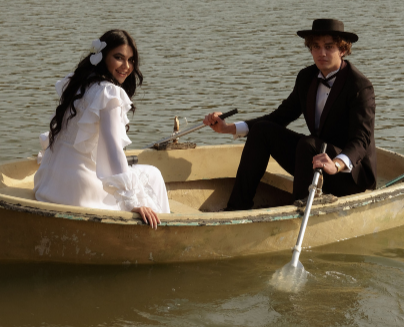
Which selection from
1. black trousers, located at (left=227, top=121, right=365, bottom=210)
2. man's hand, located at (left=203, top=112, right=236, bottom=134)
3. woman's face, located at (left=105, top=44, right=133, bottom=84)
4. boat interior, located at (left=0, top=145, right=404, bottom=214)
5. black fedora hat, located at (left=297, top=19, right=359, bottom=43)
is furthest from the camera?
boat interior, located at (left=0, top=145, right=404, bottom=214)

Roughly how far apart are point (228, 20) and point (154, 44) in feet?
13.1

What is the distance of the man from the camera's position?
4520 mm

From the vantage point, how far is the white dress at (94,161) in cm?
388

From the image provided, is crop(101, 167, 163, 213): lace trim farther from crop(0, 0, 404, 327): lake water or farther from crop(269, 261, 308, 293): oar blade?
crop(269, 261, 308, 293): oar blade

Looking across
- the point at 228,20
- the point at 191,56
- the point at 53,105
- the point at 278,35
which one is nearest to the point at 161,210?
the point at 53,105

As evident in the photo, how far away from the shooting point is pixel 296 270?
14.2 ft

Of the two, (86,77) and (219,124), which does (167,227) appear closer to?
(86,77)

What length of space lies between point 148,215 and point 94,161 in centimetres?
46

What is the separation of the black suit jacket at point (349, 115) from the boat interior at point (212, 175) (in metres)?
0.65

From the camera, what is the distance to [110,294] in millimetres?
4152

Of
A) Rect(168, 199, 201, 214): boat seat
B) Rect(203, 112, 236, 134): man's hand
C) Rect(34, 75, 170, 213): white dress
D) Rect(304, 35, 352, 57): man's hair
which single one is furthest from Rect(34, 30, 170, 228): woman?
Rect(304, 35, 352, 57): man's hair

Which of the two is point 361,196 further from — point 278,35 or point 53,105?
point 278,35

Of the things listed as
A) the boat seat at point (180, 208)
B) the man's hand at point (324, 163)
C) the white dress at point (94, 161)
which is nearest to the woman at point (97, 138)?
the white dress at point (94, 161)

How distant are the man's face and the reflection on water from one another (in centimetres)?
129
